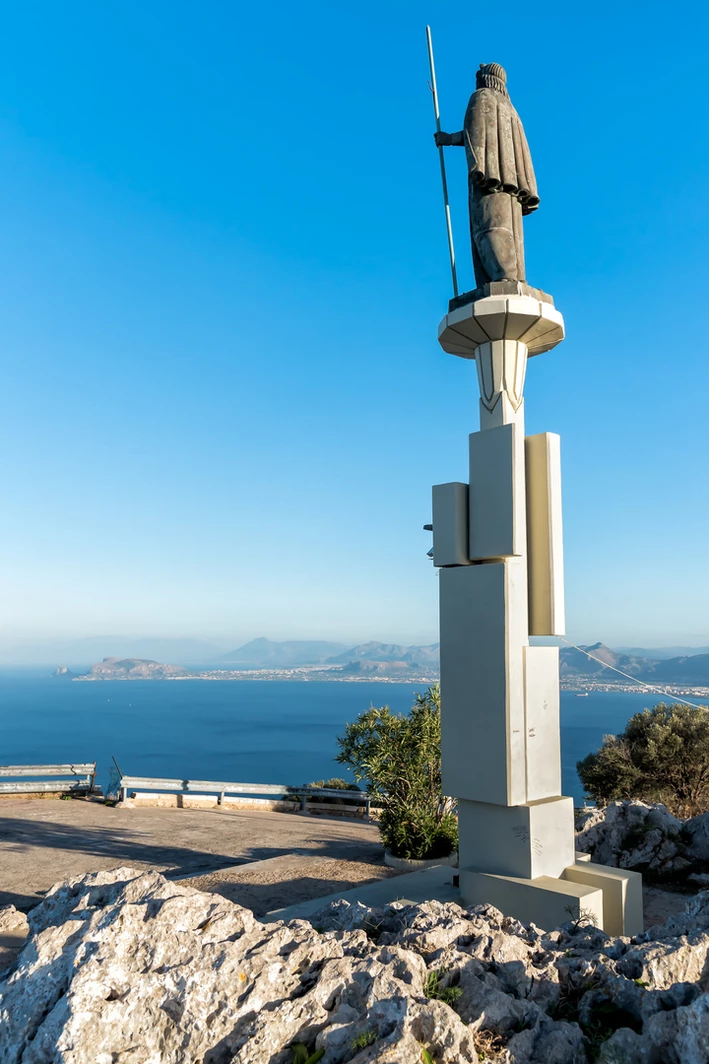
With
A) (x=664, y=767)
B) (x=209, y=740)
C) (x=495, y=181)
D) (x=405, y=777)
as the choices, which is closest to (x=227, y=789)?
(x=405, y=777)

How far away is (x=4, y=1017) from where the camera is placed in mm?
3367

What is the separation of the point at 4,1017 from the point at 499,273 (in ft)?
27.7

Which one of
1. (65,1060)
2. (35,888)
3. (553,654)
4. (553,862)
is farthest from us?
(35,888)

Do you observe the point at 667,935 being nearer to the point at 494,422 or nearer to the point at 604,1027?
the point at 604,1027

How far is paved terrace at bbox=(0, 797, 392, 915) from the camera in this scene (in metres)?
9.28

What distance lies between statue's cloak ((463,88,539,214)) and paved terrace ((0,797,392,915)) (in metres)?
9.15

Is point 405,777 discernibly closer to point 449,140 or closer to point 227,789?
point 227,789

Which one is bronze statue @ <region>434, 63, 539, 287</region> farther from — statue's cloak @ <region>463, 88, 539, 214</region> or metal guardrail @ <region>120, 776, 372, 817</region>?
metal guardrail @ <region>120, 776, 372, 817</region>

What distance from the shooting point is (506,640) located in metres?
7.89

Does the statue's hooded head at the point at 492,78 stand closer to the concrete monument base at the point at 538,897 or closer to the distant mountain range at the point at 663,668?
the concrete monument base at the point at 538,897

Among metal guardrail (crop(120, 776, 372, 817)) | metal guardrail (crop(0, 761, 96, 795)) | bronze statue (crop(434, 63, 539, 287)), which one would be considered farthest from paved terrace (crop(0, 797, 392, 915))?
bronze statue (crop(434, 63, 539, 287))

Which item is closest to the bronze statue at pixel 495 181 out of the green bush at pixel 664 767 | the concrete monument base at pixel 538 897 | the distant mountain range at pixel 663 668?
the concrete monument base at pixel 538 897

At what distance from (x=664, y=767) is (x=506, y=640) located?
30.4 ft

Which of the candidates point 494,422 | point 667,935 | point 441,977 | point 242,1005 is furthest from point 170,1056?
point 494,422
